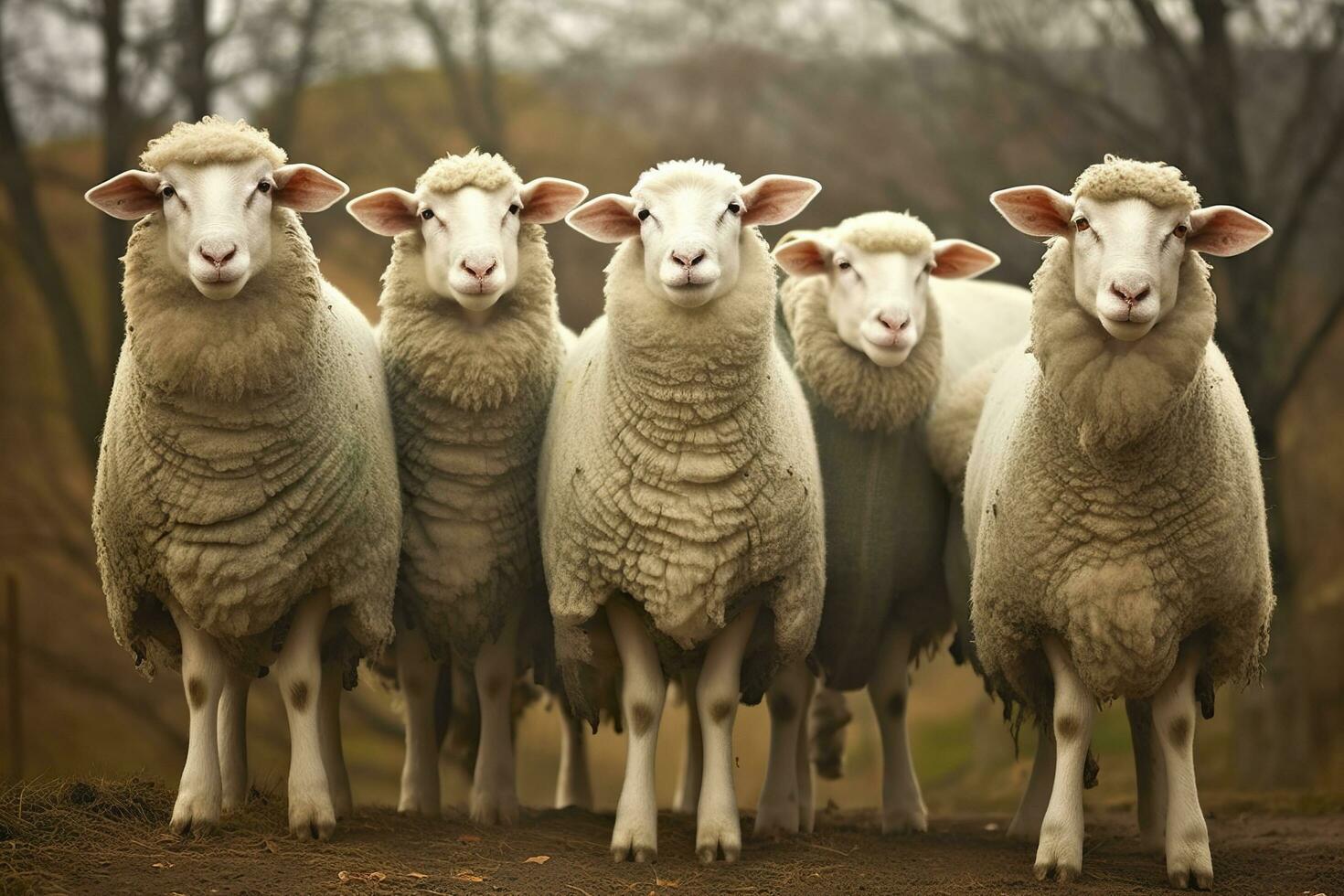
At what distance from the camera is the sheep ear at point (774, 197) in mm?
5852

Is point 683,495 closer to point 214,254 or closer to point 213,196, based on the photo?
point 214,254

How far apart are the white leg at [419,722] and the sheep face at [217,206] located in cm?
180

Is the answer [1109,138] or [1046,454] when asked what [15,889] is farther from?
[1109,138]

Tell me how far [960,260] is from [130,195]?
131 inches

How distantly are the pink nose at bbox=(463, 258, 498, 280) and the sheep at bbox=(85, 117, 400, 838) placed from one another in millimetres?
511

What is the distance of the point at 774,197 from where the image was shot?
19.4 ft

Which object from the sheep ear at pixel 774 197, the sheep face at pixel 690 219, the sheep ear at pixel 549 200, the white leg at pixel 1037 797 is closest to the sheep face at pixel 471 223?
the sheep ear at pixel 549 200

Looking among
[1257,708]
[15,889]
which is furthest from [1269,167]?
[15,889]

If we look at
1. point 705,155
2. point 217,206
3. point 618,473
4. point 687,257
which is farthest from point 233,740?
point 705,155

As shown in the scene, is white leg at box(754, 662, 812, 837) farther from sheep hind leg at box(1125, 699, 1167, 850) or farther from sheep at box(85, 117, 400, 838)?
sheep at box(85, 117, 400, 838)

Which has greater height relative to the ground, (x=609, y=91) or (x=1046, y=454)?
(x=609, y=91)

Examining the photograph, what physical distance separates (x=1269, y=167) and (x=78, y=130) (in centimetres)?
806

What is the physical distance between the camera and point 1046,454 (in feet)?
17.5

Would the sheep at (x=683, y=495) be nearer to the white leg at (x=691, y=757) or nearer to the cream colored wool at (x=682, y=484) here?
the cream colored wool at (x=682, y=484)
